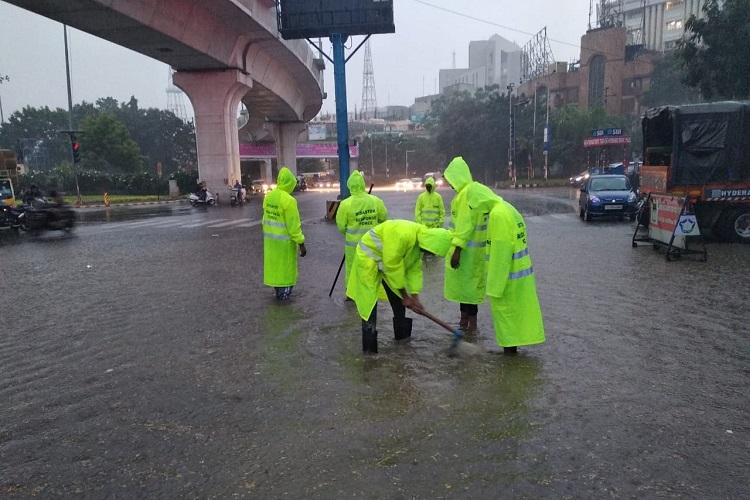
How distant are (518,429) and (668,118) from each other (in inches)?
471

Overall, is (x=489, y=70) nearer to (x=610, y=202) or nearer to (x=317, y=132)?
(x=317, y=132)

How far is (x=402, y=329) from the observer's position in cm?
592

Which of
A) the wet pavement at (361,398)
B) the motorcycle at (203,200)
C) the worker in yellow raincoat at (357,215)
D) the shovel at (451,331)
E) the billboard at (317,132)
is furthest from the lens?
the billboard at (317,132)

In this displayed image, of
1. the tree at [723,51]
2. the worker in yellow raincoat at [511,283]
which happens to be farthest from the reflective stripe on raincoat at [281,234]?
the tree at [723,51]

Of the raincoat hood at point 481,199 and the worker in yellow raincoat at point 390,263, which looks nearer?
Answer: the worker in yellow raincoat at point 390,263

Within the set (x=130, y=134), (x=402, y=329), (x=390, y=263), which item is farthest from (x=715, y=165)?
(x=130, y=134)

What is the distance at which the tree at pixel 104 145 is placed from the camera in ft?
197

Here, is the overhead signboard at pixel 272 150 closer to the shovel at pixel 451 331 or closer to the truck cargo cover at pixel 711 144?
the truck cargo cover at pixel 711 144

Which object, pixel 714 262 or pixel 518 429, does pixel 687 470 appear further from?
pixel 714 262

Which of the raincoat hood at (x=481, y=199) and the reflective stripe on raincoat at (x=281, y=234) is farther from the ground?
the raincoat hood at (x=481, y=199)

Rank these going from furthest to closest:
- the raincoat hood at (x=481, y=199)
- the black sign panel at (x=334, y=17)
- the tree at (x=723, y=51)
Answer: the tree at (x=723, y=51), the black sign panel at (x=334, y=17), the raincoat hood at (x=481, y=199)

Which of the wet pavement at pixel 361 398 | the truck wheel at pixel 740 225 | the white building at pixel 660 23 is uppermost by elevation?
the white building at pixel 660 23

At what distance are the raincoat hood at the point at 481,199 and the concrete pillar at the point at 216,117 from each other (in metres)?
24.3

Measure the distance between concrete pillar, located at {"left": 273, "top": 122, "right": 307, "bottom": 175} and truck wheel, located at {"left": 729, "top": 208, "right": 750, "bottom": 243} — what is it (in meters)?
40.2
